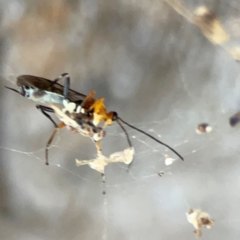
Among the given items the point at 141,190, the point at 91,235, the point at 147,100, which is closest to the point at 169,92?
the point at 147,100

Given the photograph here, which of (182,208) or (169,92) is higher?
(169,92)

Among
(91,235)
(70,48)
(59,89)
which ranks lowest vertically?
(91,235)

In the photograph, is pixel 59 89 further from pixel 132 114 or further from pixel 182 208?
pixel 182 208

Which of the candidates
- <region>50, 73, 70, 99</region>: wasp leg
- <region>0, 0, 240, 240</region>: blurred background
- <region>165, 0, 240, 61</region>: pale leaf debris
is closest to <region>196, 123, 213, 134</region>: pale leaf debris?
<region>0, 0, 240, 240</region>: blurred background

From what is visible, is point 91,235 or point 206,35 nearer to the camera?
point 206,35

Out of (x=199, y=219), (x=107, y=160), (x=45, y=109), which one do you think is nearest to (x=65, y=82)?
(x=45, y=109)
